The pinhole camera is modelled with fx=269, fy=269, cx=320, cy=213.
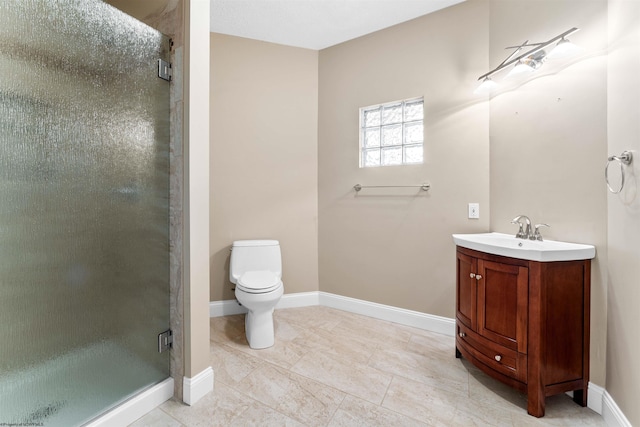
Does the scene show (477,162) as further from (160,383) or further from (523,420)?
(160,383)

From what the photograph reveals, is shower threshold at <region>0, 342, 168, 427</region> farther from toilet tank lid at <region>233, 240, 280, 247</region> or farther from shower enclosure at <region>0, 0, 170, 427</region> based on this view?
toilet tank lid at <region>233, 240, 280, 247</region>

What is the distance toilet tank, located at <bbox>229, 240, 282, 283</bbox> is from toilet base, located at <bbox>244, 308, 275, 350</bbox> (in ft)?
1.47

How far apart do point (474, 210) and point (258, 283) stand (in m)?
1.73

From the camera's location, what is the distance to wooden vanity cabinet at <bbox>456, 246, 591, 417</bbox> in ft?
4.36

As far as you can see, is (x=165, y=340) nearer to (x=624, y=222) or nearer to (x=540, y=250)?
(x=540, y=250)

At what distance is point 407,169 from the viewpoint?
2.34 m

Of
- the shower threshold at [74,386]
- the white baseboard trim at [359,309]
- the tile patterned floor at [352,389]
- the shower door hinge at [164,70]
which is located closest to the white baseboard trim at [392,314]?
the white baseboard trim at [359,309]

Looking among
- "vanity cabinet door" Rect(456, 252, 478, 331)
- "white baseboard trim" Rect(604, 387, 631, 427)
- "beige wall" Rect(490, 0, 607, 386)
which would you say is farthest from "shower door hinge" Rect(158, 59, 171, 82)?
"white baseboard trim" Rect(604, 387, 631, 427)

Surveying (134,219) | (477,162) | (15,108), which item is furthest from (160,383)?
(477,162)

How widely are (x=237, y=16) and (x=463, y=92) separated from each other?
6.41ft

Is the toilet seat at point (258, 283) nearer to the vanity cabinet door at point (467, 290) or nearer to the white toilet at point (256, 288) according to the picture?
the white toilet at point (256, 288)

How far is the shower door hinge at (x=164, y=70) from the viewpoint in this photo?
1398 mm

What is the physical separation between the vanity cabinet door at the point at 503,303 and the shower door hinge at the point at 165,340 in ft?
5.72

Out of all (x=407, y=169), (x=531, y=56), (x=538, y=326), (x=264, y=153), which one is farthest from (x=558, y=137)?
(x=264, y=153)
